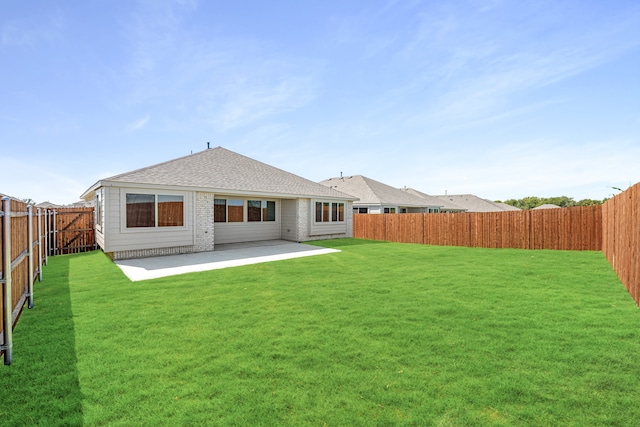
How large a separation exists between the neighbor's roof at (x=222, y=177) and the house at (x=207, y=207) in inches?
1.0

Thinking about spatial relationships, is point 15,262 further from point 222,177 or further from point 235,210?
point 235,210

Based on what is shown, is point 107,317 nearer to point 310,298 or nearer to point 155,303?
point 155,303

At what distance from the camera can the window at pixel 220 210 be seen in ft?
48.0

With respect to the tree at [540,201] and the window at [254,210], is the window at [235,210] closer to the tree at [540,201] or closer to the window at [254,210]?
the window at [254,210]

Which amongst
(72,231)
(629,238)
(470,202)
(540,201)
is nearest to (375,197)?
(629,238)

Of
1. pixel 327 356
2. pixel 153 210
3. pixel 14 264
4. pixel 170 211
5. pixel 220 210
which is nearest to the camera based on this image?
pixel 327 356

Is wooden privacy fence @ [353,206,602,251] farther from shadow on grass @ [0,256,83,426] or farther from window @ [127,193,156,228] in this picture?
shadow on grass @ [0,256,83,426]

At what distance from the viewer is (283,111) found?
1666cm

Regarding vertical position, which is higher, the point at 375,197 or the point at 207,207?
the point at 375,197

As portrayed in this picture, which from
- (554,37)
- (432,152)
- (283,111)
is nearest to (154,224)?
(283,111)

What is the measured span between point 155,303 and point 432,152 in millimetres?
23664

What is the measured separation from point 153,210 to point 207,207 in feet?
7.19

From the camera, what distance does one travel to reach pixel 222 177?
14336 millimetres

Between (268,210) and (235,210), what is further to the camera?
(268,210)
